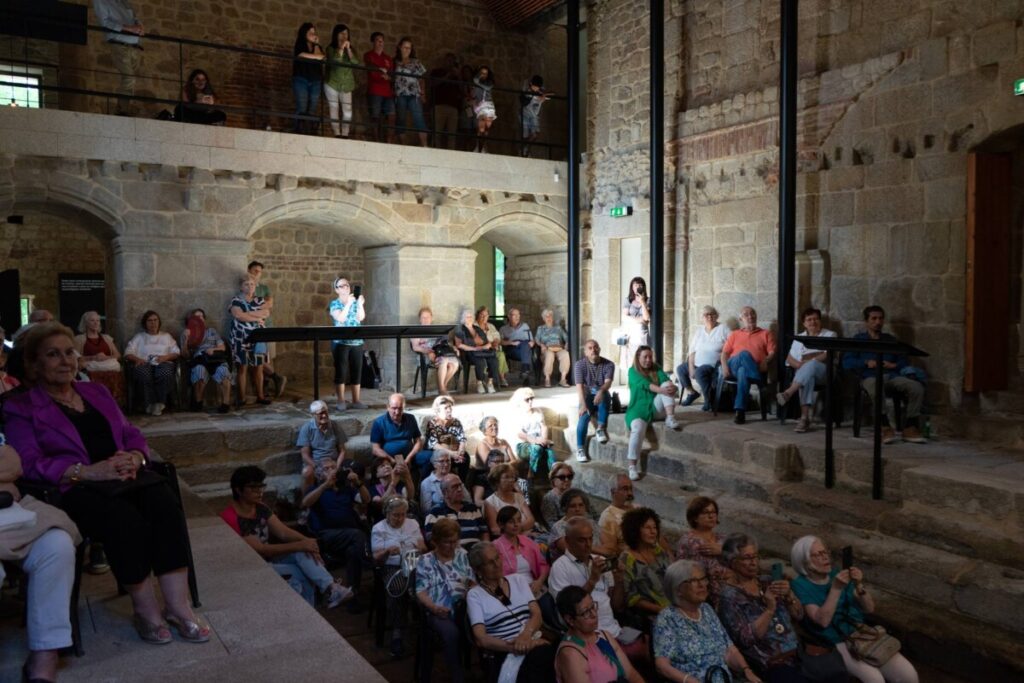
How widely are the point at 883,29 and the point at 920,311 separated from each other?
2.39 m

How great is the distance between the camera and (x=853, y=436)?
6012mm

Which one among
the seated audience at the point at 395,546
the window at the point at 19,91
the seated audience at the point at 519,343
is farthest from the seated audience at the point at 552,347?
the window at the point at 19,91

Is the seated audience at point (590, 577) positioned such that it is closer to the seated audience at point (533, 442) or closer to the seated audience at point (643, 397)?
the seated audience at point (643, 397)

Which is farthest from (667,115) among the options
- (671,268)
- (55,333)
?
(55,333)

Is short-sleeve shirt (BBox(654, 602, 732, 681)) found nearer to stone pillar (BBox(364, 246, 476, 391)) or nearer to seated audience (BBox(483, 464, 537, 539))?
seated audience (BBox(483, 464, 537, 539))

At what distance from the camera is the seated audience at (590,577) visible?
383cm

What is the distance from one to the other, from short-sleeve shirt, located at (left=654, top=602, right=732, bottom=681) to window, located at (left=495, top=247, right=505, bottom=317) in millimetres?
10301

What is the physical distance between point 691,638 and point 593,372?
13.3 ft

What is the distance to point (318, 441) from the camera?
20.9 ft

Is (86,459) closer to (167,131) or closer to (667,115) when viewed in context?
(167,131)

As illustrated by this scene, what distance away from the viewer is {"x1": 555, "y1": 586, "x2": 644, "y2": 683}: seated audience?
307cm

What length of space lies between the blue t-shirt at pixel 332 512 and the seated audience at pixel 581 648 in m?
2.56

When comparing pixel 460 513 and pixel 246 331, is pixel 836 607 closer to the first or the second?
pixel 460 513

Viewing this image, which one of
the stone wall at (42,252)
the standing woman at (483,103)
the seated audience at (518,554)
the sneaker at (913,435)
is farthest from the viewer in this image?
the stone wall at (42,252)
